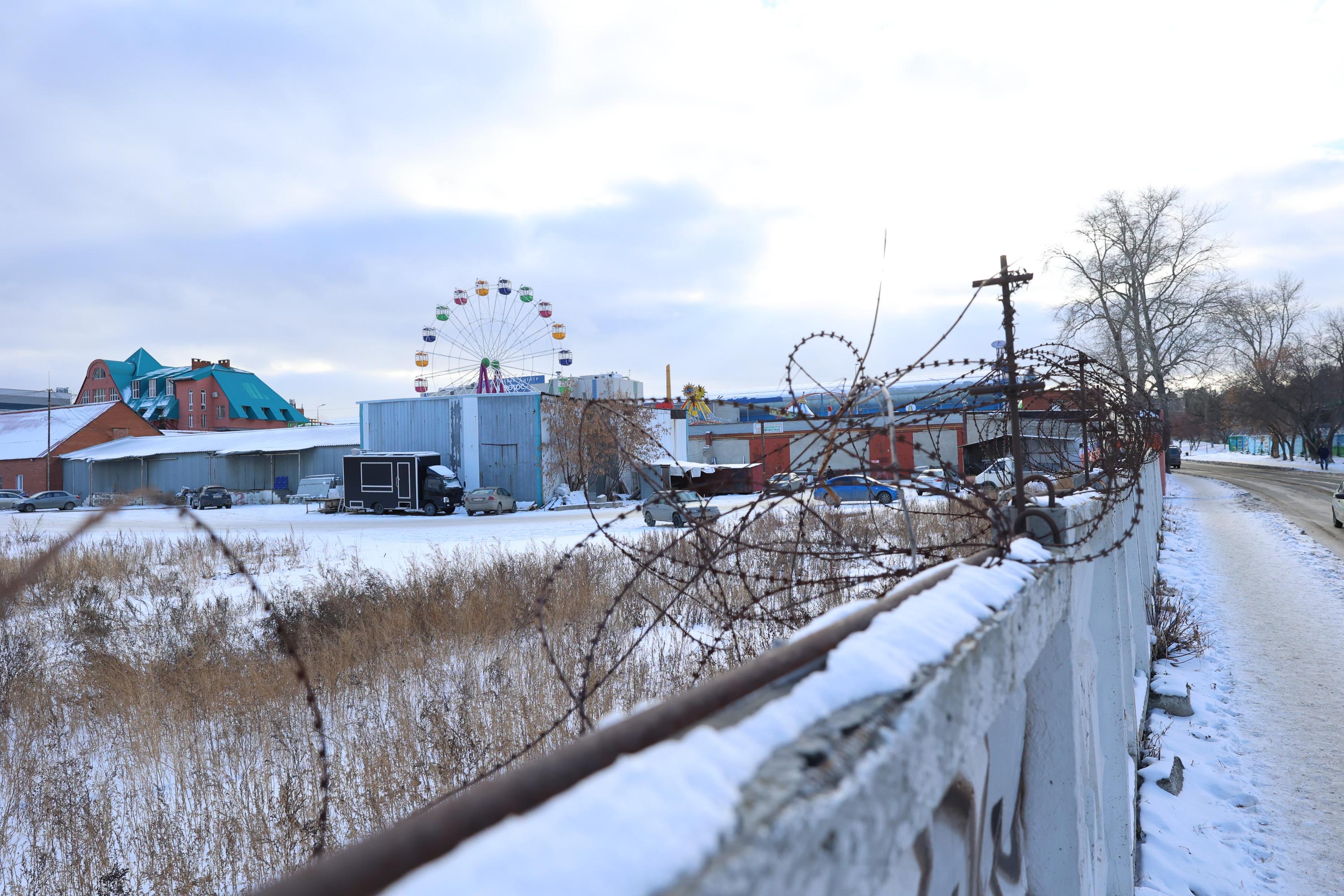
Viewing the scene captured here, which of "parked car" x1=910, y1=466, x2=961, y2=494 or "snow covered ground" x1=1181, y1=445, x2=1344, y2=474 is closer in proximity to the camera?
"parked car" x1=910, y1=466, x2=961, y2=494

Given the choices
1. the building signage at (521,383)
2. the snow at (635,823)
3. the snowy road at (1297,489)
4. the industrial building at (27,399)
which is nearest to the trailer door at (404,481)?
the building signage at (521,383)

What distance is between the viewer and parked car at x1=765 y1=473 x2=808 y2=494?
2309 mm

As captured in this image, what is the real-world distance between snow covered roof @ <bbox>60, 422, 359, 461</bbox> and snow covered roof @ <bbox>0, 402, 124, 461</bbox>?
1.49 m

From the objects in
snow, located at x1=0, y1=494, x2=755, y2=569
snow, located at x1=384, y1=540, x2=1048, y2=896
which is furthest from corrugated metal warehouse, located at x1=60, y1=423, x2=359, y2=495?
snow, located at x1=384, y1=540, x2=1048, y2=896

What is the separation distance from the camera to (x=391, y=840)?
617 millimetres

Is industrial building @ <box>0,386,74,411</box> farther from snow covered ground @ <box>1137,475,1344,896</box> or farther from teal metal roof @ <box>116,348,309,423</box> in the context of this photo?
snow covered ground @ <box>1137,475,1344,896</box>

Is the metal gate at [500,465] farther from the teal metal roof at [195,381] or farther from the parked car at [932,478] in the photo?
the teal metal roof at [195,381]

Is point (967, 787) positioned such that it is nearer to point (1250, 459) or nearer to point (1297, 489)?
point (1297, 489)

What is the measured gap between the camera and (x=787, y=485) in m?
2.60

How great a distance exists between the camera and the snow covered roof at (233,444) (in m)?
43.2

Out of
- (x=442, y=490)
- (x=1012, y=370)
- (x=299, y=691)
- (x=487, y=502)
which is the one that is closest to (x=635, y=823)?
(x=1012, y=370)

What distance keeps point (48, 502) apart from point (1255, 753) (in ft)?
163

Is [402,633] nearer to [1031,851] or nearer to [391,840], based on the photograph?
[1031,851]

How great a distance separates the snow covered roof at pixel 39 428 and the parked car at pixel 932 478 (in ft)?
184
